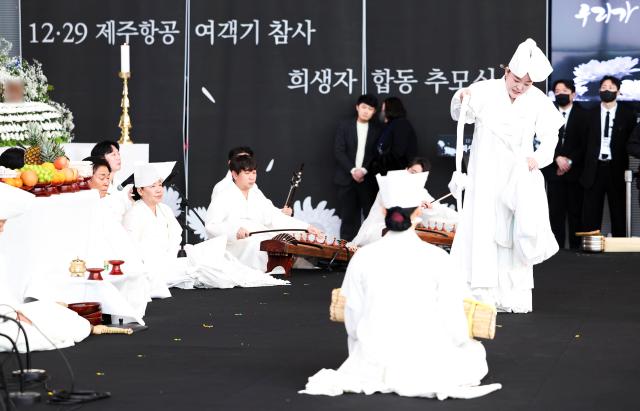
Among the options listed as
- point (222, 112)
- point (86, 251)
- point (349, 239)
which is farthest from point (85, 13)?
point (86, 251)

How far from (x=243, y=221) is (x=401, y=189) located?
4829 mm

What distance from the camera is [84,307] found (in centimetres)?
680

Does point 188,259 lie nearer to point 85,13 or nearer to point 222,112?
point 222,112

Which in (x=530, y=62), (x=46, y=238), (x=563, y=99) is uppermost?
(x=530, y=62)

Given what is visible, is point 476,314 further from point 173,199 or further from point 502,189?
point 173,199

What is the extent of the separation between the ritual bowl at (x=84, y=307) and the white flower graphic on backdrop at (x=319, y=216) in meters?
4.96

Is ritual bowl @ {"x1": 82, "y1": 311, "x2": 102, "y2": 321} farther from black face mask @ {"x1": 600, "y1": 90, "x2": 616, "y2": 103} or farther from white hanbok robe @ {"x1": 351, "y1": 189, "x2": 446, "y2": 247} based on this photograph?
black face mask @ {"x1": 600, "y1": 90, "x2": 616, "y2": 103}

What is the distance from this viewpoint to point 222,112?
11.9 metres

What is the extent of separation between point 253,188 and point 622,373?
16.2 ft

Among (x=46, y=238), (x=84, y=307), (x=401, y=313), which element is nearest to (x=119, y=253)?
(x=46, y=238)

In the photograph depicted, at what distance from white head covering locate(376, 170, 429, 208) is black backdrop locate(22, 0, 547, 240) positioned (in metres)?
6.43

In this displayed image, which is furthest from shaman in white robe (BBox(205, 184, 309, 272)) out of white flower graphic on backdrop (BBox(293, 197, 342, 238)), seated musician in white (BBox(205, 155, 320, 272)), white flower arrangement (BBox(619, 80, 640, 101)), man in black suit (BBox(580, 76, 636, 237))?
white flower arrangement (BBox(619, 80, 640, 101))

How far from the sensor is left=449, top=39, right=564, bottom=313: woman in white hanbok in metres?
7.55

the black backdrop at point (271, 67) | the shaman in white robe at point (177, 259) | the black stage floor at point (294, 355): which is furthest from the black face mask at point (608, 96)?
the shaman in white robe at point (177, 259)
